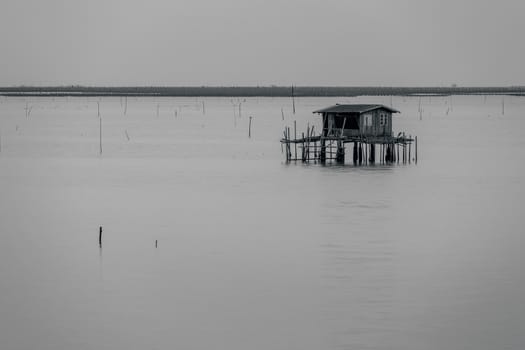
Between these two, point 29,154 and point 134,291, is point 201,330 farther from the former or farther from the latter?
point 29,154

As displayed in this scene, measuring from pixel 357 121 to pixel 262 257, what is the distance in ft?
102

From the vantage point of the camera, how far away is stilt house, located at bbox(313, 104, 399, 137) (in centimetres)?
6631

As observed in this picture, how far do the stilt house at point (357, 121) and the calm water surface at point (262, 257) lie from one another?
98.2 inches

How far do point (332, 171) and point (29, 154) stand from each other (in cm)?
3058

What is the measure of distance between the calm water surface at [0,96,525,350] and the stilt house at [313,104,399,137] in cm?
249

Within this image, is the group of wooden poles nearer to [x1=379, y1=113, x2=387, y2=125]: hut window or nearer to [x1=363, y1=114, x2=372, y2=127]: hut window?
[x1=363, y1=114, x2=372, y2=127]: hut window

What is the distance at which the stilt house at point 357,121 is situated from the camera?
66.3 meters

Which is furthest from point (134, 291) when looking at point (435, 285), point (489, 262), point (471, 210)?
point (471, 210)

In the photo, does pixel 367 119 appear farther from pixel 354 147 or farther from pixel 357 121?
pixel 354 147

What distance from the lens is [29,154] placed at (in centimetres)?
8619

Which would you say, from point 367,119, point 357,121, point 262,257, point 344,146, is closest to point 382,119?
Result: point 367,119

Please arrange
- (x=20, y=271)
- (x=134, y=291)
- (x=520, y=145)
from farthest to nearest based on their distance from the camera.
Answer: (x=520, y=145) → (x=20, y=271) → (x=134, y=291)

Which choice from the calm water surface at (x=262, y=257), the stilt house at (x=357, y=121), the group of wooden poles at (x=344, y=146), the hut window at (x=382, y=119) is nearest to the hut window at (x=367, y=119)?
the stilt house at (x=357, y=121)

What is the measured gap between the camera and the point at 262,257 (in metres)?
A: 36.5
